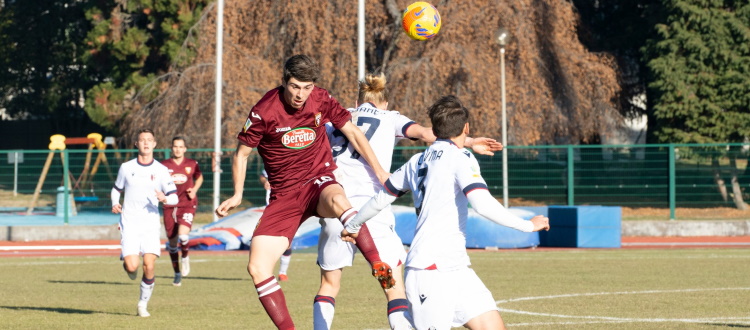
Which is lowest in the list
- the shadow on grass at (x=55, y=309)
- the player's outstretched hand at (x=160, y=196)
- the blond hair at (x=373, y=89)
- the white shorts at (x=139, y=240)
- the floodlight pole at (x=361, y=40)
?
the shadow on grass at (x=55, y=309)

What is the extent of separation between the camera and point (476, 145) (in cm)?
785

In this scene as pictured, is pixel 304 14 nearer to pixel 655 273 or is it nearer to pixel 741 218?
pixel 741 218

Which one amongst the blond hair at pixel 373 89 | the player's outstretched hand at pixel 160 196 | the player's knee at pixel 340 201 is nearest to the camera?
the player's knee at pixel 340 201

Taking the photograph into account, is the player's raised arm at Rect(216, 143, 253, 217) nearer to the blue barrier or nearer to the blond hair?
the blond hair

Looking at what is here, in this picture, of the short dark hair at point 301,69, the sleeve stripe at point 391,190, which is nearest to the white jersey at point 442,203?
the sleeve stripe at point 391,190

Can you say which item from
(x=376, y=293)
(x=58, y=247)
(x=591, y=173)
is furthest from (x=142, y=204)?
(x=591, y=173)

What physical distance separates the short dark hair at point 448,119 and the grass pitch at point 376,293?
3724 mm

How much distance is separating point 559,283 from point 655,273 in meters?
2.28

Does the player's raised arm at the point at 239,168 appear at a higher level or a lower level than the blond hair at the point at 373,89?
lower

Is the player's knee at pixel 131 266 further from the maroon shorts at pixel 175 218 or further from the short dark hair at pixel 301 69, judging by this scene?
the short dark hair at pixel 301 69

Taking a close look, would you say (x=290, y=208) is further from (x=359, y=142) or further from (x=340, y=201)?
(x=359, y=142)

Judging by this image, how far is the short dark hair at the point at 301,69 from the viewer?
774 cm

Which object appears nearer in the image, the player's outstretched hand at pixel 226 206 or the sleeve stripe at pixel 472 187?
the sleeve stripe at pixel 472 187

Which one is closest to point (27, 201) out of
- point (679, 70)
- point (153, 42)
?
point (153, 42)
